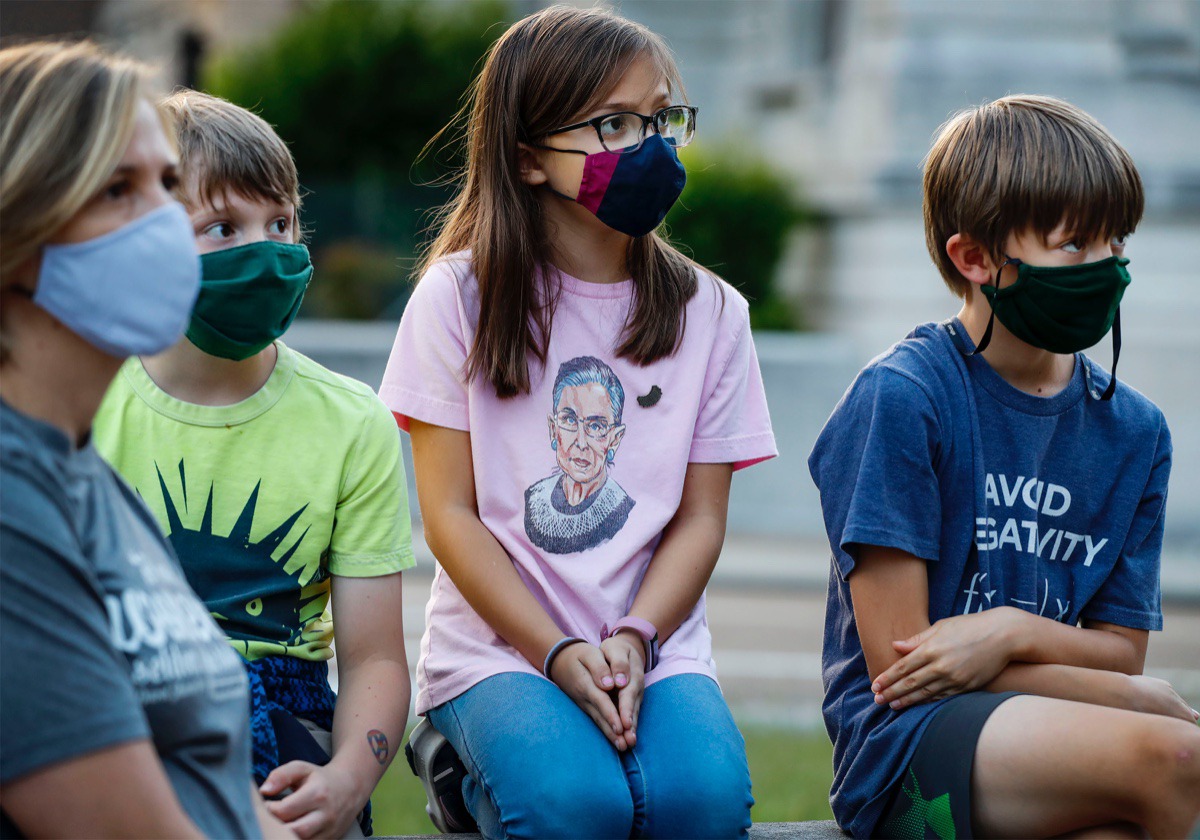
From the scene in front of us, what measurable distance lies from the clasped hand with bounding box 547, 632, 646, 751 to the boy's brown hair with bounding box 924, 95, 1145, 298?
113 cm

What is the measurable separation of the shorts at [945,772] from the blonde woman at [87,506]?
129 centimetres

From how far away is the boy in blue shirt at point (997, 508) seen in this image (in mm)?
2490

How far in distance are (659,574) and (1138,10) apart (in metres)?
10.7

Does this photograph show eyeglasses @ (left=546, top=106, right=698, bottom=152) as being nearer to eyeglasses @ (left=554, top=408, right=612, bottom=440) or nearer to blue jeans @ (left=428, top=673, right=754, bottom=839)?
eyeglasses @ (left=554, top=408, right=612, bottom=440)

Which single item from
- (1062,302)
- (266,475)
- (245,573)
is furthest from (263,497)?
(1062,302)

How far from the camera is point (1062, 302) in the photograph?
2.65m

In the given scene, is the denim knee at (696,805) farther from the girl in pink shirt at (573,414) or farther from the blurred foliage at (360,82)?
the blurred foliage at (360,82)

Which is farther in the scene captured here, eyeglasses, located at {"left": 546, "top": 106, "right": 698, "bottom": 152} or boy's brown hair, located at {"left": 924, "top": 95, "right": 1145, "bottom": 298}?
eyeglasses, located at {"left": 546, "top": 106, "right": 698, "bottom": 152}

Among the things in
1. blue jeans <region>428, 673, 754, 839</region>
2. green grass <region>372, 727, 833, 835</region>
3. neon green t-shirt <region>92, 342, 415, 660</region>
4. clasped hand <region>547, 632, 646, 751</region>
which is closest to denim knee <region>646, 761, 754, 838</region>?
blue jeans <region>428, 673, 754, 839</region>

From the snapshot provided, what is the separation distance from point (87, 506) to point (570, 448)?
1.34 meters

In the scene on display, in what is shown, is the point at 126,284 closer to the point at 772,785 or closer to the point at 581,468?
the point at 581,468

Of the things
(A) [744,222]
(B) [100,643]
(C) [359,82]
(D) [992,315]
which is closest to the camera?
(B) [100,643]

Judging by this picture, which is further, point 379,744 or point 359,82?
point 359,82

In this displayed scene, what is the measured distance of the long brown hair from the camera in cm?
280
